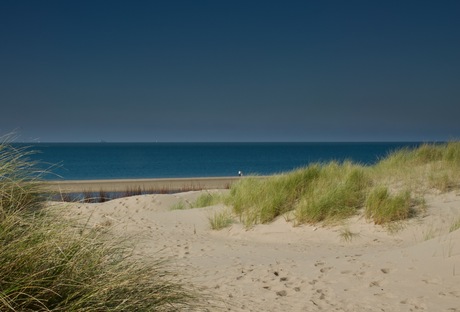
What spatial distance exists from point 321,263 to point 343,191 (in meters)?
3.07

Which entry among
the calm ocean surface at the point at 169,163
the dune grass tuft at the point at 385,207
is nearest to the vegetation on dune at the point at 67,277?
the calm ocean surface at the point at 169,163

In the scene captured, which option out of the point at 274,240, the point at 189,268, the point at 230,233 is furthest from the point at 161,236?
the point at 189,268

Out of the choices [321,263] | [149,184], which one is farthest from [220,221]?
[149,184]

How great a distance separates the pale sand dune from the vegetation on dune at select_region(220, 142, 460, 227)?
26 centimetres

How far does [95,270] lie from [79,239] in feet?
0.75

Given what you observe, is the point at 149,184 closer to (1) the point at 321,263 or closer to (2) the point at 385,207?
(2) the point at 385,207

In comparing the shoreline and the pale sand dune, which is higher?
the pale sand dune

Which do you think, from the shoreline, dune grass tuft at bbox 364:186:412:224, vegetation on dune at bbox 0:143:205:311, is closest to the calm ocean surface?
the shoreline

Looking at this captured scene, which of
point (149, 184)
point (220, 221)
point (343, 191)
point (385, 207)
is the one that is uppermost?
point (343, 191)

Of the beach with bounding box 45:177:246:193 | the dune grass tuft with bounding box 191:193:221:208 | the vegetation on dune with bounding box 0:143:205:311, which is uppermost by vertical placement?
the vegetation on dune with bounding box 0:143:205:311

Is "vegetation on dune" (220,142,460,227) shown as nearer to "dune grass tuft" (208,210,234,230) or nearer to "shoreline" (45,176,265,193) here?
"dune grass tuft" (208,210,234,230)

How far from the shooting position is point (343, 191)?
901 cm

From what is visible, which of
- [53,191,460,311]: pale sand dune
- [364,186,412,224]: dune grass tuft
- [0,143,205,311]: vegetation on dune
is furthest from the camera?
[364,186,412,224]: dune grass tuft

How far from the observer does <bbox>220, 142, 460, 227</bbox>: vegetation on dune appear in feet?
27.9
